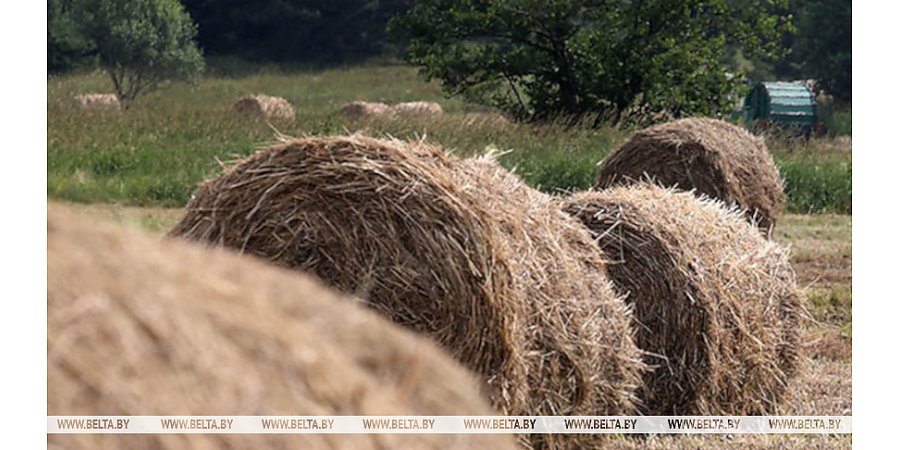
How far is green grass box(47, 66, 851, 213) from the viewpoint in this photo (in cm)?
1235

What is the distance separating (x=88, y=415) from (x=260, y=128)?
47.9ft

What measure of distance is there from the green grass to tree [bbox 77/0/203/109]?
0.45 metres

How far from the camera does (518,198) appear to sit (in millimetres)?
4512

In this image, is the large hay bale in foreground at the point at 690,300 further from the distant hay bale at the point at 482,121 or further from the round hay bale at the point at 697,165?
the distant hay bale at the point at 482,121

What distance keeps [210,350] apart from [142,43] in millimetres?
19275

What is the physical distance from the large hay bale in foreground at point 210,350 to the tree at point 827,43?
77.7ft

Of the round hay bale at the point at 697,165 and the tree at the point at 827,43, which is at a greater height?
the round hay bale at the point at 697,165

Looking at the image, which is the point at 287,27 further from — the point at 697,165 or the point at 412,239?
the point at 412,239

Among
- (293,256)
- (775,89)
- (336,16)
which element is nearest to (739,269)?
(293,256)

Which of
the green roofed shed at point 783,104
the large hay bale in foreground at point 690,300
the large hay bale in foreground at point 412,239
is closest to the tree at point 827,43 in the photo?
the green roofed shed at point 783,104

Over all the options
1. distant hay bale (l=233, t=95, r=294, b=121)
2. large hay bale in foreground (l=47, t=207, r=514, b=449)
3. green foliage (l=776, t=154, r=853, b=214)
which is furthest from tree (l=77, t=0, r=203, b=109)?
large hay bale in foreground (l=47, t=207, r=514, b=449)

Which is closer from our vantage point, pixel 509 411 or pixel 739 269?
pixel 509 411

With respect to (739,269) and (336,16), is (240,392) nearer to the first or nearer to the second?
(739,269)

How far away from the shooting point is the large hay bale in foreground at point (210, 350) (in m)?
1.44
